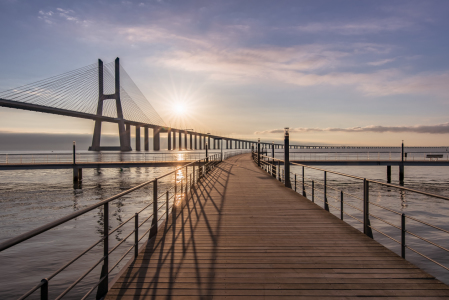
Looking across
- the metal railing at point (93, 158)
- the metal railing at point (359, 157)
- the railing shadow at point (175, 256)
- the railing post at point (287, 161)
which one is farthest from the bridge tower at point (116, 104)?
the railing shadow at point (175, 256)

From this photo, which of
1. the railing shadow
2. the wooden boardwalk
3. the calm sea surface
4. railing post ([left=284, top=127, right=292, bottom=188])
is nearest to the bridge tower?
the calm sea surface

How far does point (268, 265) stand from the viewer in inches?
150

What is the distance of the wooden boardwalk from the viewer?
315 centimetres

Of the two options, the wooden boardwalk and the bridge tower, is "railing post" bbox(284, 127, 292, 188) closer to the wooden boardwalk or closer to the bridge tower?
the wooden boardwalk

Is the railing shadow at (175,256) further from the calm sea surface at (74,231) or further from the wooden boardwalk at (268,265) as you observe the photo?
the calm sea surface at (74,231)

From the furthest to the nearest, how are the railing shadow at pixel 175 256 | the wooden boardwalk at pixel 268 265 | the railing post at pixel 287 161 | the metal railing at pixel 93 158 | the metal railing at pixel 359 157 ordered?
the metal railing at pixel 359 157
the metal railing at pixel 93 158
the railing post at pixel 287 161
the railing shadow at pixel 175 256
the wooden boardwalk at pixel 268 265

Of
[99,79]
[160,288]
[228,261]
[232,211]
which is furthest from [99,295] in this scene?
[99,79]

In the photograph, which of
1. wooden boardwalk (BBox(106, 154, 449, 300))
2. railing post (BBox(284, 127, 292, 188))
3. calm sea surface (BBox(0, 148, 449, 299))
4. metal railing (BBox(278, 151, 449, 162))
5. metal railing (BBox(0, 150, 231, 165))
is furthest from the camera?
metal railing (BBox(278, 151, 449, 162))

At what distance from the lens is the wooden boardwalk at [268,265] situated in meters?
3.15

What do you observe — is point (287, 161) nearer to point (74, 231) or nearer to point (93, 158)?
point (74, 231)

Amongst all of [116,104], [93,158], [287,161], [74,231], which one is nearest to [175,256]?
[287,161]

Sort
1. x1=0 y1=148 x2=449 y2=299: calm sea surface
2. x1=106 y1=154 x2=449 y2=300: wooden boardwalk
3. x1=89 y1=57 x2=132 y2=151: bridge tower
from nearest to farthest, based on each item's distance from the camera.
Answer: x1=106 y1=154 x2=449 y2=300: wooden boardwalk → x1=0 y1=148 x2=449 y2=299: calm sea surface → x1=89 y1=57 x2=132 y2=151: bridge tower

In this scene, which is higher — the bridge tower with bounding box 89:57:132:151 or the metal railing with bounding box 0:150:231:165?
the bridge tower with bounding box 89:57:132:151

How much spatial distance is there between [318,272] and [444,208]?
16841 millimetres
